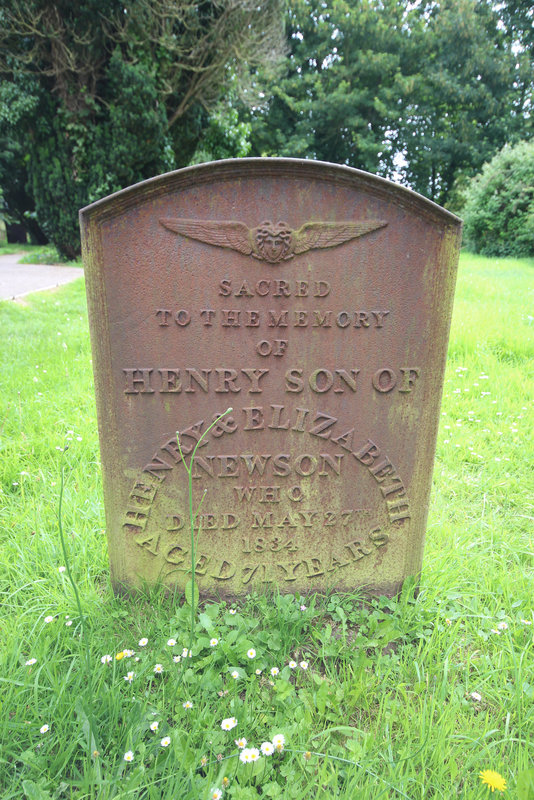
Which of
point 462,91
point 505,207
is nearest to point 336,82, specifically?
point 462,91

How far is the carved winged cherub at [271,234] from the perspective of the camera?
1.43 metres

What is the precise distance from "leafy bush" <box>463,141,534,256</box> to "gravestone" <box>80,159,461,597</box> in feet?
40.1

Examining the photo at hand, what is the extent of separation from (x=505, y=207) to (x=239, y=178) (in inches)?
555

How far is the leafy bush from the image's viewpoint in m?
12.4

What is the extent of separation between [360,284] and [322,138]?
27.9 metres

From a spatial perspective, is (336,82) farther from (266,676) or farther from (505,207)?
(266,676)

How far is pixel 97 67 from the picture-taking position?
9516mm

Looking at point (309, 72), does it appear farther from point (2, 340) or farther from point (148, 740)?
point (148, 740)

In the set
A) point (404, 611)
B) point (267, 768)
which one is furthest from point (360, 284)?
point (267, 768)

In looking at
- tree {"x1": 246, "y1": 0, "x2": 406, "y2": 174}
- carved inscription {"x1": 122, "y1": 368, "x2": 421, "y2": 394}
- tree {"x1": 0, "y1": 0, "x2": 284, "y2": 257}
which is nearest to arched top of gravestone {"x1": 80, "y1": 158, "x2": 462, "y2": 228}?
carved inscription {"x1": 122, "y1": 368, "x2": 421, "y2": 394}

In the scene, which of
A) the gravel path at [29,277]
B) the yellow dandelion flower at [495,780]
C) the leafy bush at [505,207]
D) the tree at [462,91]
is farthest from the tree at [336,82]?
the yellow dandelion flower at [495,780]

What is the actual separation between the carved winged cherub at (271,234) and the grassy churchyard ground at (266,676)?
3.79 feet

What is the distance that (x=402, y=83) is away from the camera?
23.3 meters

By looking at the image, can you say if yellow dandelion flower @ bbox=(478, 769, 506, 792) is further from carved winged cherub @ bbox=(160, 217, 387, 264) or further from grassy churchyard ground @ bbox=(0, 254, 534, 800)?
carved winged cherub @ bbox=(160, 217, 387, 264)
